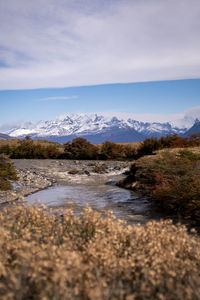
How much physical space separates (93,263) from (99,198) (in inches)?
352

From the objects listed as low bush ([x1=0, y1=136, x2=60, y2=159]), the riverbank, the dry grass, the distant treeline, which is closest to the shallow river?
the riverbank

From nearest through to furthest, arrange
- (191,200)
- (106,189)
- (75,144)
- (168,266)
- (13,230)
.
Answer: (168,266) < (13,230) < (191,200) < (106,189) < (75,144)

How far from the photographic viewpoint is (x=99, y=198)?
12.1 m

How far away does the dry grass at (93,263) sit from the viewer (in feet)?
8.48

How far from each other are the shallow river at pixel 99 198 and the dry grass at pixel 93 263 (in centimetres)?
428

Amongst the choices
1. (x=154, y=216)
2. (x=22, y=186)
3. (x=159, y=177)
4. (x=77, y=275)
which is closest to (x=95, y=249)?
(x=77, y=275)

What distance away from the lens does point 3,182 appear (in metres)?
13.3

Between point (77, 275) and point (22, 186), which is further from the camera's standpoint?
point (22, 186)

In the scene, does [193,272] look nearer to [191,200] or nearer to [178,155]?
[191,200]

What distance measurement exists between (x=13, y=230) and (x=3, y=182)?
9851 mm

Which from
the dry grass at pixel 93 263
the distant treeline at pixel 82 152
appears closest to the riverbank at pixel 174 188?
the dry grass at pixel 93 263

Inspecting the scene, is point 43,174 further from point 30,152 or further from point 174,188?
point 174,188

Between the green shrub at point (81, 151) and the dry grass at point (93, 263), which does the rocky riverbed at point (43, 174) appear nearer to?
the green shrub at point (81, 151)

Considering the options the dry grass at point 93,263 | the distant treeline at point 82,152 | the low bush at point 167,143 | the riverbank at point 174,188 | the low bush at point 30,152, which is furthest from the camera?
the low bush at point 30,152
